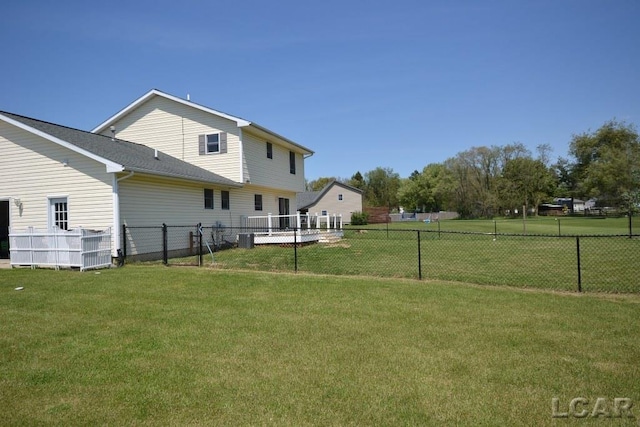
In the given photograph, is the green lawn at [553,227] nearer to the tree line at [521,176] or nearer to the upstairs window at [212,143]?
the upstairs window at [212,143]

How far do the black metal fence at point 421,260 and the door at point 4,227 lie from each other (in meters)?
5.40

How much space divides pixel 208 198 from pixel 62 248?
7.00 m

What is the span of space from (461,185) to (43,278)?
72923 millimetres

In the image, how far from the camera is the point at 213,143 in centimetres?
1970

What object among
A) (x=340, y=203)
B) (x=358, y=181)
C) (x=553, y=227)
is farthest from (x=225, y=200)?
(x=358, y=181)

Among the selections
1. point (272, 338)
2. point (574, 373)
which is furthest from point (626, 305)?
point (272, 338)

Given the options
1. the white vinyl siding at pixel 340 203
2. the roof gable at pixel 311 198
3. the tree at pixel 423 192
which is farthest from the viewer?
the tree at pixel 423 192

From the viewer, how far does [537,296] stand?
25.5ft

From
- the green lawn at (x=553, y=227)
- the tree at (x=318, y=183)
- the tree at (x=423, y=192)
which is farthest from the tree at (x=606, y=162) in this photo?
the tree at (x=318, y=183)

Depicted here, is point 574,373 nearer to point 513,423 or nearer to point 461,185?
point 513,423

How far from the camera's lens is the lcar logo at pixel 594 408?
3.36 metres

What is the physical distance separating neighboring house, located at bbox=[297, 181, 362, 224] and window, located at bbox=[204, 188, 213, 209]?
29.8m

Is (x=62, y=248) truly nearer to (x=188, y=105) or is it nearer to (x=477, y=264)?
(x=188, y=105)

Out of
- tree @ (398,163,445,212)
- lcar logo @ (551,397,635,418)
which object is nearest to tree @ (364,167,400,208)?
Result: tree @ (398,163,445,212)
